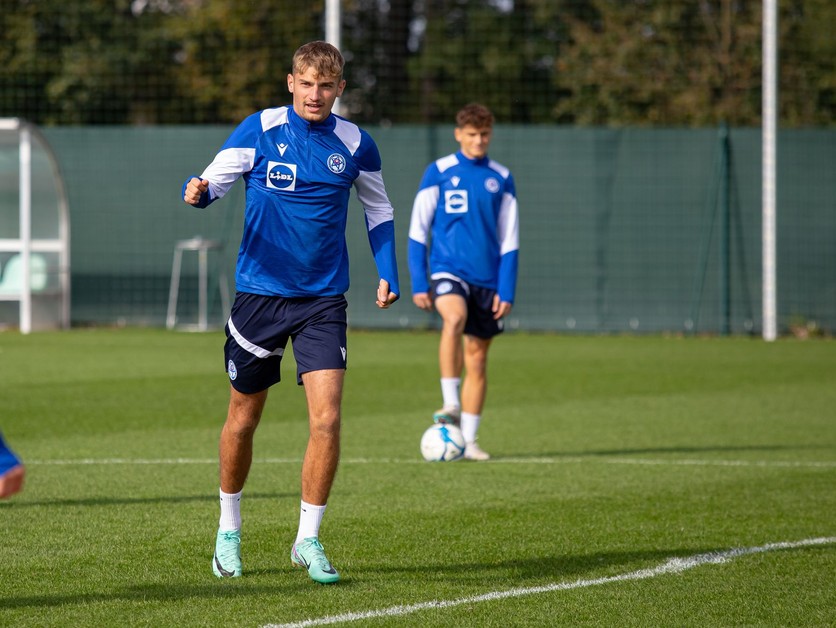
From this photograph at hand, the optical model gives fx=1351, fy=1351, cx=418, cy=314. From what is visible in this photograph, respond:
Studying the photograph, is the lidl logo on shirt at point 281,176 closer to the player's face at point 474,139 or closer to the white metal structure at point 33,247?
the player's face at point 474,139

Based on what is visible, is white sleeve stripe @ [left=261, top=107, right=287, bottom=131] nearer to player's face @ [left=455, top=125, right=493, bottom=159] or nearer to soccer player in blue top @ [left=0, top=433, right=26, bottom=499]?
soccer player in blue top @ [left=0, top=433, right=26, bottom=499]

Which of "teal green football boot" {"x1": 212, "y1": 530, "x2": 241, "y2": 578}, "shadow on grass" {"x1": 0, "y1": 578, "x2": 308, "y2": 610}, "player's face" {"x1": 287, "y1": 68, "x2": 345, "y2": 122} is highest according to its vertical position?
"player's face" {"x1": 287, "y1": 68, "x2": 345, "y2": 122}

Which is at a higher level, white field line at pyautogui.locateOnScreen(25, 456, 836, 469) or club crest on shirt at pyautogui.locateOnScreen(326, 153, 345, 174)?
club crest on shirt at pyautogui.locateOnScreen(326, 153, 345, 174)

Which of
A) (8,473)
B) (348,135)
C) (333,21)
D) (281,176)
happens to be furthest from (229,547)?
(333,21)

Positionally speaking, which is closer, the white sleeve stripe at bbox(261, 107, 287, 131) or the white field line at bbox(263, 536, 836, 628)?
the white field line at bbox(263, 536, 836, 628)

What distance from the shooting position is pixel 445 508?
7.08 meters

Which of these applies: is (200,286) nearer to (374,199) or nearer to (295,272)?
(374,199)

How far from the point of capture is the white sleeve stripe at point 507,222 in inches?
369

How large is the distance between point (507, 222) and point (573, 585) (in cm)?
440

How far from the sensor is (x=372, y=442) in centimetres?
968

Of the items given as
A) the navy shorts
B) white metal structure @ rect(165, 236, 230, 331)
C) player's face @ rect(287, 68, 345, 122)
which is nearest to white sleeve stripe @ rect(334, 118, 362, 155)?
player's face @ rect(287, 68, 345, 122)

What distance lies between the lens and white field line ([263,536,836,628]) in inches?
188

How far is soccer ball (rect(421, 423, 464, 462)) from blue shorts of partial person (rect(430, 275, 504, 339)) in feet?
2.74

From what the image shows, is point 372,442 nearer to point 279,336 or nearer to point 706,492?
point 706,492
